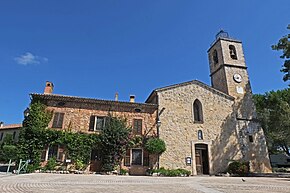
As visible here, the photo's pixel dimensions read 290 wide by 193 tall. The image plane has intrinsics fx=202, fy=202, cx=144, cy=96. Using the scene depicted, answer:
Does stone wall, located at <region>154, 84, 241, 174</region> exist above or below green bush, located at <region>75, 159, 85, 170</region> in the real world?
above

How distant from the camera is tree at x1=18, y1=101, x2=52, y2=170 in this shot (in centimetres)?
1415

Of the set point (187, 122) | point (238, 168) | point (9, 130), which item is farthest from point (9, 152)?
point (238, 168)

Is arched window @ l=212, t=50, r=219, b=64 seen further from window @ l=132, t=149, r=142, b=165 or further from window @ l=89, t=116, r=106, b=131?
window @ l=89, t=116, r=106, b=131

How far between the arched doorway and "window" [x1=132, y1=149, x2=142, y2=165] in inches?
195

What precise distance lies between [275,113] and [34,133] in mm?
22138

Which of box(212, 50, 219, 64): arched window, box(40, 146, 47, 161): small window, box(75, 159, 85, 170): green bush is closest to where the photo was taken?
box(40, 146, 47, 161): small window

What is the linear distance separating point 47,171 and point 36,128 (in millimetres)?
3195

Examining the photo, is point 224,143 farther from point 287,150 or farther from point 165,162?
point 287,150

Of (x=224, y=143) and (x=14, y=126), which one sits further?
A: (x=14, y=126)

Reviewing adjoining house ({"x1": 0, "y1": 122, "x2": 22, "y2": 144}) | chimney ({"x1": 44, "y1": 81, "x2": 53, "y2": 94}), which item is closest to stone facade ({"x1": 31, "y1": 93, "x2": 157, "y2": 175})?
chimney ({"x1": 44, "y1": 81, "x2": 53, "y2": 94})

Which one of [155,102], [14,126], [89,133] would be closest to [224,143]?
[155,102]

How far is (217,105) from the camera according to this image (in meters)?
19.5

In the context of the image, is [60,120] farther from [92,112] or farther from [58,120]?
[92,112]

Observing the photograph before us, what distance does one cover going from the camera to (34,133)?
578 inches
